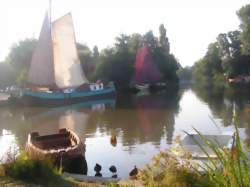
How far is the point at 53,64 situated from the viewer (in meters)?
43.8

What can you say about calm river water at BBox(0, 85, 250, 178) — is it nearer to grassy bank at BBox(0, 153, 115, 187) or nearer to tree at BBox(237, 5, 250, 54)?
grassy bank at BBox(0, 153, 115, 187)

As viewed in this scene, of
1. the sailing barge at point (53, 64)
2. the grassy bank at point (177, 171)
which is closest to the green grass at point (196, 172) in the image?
the grassy bank at point (177, 171)

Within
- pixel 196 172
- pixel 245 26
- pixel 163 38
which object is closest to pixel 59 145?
pixel 196 172

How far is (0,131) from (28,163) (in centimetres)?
1920

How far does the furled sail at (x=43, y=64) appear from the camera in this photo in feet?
142

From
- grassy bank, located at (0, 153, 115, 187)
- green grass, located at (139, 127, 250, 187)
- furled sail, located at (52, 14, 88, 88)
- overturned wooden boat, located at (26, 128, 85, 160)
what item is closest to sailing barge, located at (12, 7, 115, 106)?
furled sail, located at (52, 14, 88, 88)

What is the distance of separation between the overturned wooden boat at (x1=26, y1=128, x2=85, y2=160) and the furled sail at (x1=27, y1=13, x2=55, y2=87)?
1039 inches

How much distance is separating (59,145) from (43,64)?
27.8 metres

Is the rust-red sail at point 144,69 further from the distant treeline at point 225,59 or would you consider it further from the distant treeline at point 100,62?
the distant treeline at point 225,59

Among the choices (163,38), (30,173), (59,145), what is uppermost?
(163,38)

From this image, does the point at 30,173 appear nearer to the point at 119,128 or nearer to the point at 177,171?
the point at 177,171

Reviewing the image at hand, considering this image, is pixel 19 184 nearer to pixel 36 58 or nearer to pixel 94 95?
pixel 36 58

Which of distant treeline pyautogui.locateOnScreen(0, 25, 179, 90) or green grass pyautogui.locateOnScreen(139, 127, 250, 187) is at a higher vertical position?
distant treeline pyautogui.locateOnScreen(0, 25, 179, 90)

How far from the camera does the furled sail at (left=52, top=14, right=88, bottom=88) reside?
145ft
